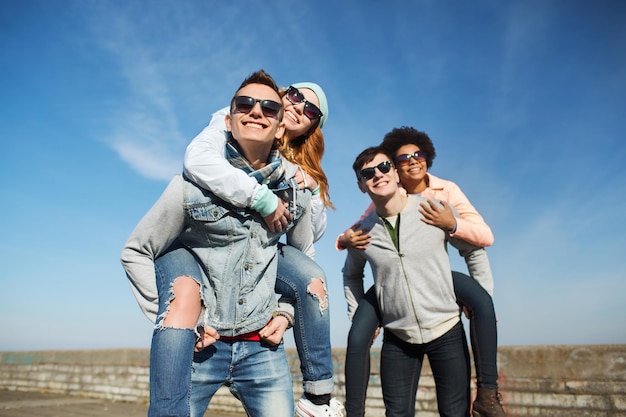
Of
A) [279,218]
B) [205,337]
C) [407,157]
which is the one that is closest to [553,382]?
[407,157]

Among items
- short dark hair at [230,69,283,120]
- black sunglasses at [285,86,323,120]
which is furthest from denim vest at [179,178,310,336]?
black sunglasses at [285,86,323,120]

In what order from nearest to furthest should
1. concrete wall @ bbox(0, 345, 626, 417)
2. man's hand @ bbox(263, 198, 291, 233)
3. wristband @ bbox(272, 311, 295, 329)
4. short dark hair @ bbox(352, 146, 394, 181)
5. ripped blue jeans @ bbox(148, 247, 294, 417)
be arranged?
1. ripped blue jeans @ bbox(148, 247, 294, 417)
2. man's hand @ bbox(263, 198, 291, 233)
3. wristband @ bbox(272, 311, 295, 329)
4. short dark hair @ bbox(352, 146, 394, 181)
5. concrete wall @ bbox(0, 345, 626, 417)

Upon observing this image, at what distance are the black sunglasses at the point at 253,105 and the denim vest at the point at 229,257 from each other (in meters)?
0.41

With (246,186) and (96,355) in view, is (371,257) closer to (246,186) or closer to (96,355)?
(246,186)

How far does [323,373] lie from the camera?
206 centimetres

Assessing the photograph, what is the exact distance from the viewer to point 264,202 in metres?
1.87

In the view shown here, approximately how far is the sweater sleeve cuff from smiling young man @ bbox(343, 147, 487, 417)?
1130mm

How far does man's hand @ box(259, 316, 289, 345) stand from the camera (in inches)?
81.0

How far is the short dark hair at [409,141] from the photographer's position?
3.30 metres

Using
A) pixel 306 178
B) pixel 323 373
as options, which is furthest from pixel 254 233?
pixel 323 373

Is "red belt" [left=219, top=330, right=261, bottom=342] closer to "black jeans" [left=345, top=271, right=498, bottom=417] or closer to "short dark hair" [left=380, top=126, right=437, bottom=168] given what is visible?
"black jeans" [left=345, top=271, right=498, bottom=417]

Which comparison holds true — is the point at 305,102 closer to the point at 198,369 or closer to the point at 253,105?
the point at 253,105

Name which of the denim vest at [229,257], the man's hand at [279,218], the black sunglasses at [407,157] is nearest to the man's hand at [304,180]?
the man's hand at [279,218]

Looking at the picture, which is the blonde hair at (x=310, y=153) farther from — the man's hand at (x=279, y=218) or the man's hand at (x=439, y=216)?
the man's hand at (x=439, y=216)
